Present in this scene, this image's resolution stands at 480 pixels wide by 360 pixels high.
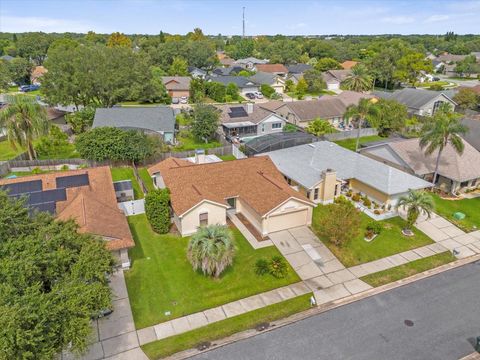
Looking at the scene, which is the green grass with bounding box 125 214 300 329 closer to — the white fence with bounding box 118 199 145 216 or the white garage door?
the white garage door

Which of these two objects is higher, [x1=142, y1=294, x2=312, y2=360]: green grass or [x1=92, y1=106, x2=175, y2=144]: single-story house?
[x1=92, y1=106, x2=175, y2=144]: single-story house

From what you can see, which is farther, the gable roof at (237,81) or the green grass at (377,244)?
the gable roof at (237,81)

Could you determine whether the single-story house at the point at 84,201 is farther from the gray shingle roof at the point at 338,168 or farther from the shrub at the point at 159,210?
the gray shingle roof at the point at 338,168

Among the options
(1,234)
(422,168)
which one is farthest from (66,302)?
(422,168)

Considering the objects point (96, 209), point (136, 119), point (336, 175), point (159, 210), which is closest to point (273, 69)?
point (136, 119)

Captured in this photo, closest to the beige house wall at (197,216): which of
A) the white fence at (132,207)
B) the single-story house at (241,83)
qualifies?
the white fence at (132,207)

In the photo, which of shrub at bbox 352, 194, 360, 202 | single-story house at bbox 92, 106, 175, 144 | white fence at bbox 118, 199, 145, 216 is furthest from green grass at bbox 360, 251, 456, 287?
single-story house at bbox 92, 106, 175, 144
